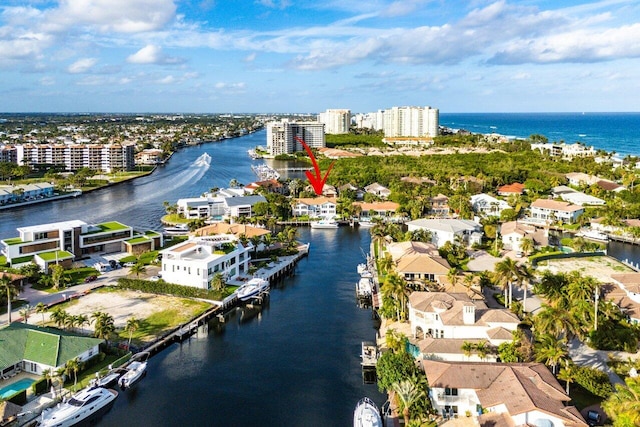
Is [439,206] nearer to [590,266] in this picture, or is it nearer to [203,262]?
[590,266]

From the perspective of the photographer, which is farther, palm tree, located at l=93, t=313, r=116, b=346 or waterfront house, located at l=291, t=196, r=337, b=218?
waterfront house, located at l=291, t=196, r=337, b=218

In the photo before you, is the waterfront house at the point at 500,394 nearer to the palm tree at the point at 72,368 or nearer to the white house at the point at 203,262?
the palm tree at the point at 72,368

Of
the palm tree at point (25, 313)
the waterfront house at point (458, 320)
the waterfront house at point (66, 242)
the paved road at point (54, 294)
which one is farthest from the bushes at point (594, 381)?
the waterfront house at point (66, 242)

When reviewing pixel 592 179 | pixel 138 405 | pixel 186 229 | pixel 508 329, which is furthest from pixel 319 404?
pixel 592 179

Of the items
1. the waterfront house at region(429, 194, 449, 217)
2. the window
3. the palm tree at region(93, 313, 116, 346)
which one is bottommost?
the window

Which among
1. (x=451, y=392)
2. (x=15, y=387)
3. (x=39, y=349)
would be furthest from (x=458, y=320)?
(x=15, y=387)

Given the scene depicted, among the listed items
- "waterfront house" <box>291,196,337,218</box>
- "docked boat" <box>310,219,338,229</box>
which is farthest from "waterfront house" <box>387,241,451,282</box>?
"waterfront house" <box>291,196,337,218</box>

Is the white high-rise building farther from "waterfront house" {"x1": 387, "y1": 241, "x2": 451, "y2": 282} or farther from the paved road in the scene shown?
the paved road

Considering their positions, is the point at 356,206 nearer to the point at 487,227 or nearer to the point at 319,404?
the point at 487,227
